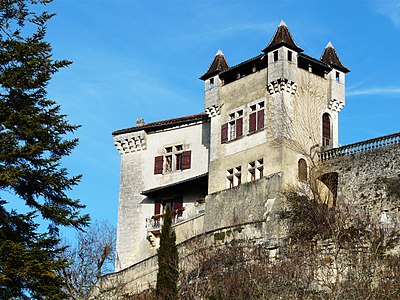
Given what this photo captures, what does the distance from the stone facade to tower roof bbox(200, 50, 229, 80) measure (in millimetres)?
81

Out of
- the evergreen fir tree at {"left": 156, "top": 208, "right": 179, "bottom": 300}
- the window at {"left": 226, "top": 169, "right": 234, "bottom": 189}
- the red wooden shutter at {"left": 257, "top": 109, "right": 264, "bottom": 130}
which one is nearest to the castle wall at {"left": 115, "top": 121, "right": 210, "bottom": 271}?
the window at {"left": 226, "top": 169, "right": 234, "bottom": 189}

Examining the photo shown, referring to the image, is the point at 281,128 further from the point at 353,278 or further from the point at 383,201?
the point at 353,278

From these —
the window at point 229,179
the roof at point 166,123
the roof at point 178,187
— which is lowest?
the window at point 229,179

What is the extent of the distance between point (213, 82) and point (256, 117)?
15.5ft

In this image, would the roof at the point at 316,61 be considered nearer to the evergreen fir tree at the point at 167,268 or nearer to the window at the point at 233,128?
the window at the point at 233,128

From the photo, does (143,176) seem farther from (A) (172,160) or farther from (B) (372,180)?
(B) (372,180)

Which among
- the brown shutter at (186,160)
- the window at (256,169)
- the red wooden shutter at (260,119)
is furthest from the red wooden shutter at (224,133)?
the brown shutter at (186,160)

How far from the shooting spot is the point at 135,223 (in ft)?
177

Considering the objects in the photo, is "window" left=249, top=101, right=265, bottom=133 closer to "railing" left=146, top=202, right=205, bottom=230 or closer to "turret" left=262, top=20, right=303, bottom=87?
"turret" left=262, top=20, right=303, bottom=87

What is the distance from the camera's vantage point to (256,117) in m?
48.2

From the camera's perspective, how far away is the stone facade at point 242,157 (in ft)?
149

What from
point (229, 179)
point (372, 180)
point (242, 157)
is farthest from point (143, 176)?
point (372, 180)

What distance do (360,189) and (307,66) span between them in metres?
8.61

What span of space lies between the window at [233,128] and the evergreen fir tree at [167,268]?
9.00m
